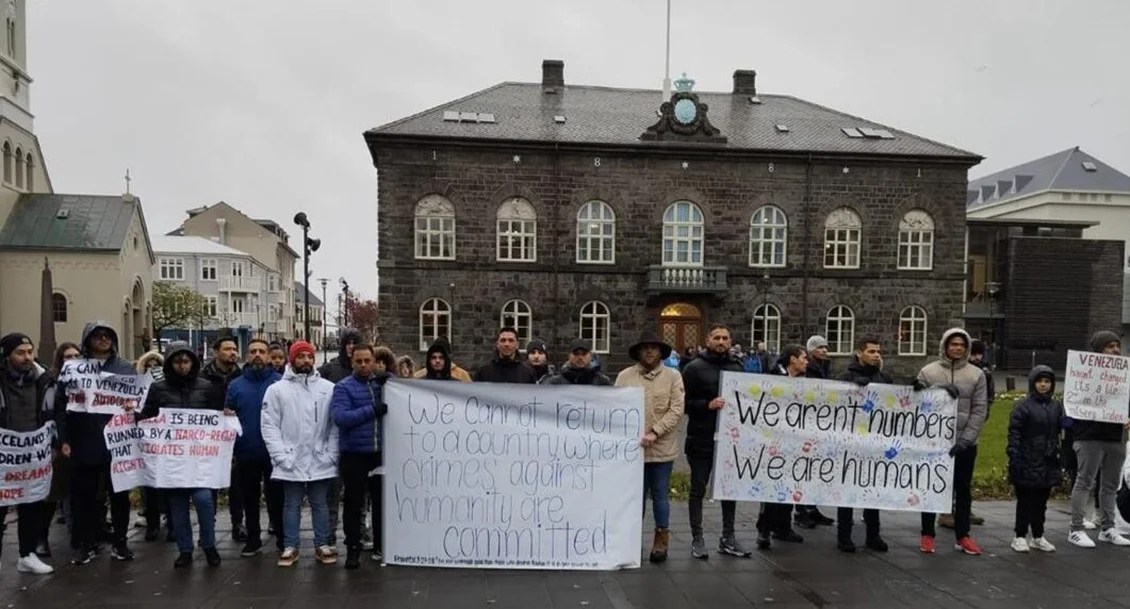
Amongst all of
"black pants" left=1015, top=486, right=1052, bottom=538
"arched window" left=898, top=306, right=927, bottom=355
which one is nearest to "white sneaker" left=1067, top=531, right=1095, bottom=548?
"black pants" left=1015, top=486, right=1052, bottom=538

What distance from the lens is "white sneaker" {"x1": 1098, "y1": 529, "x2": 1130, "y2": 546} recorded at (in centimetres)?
676

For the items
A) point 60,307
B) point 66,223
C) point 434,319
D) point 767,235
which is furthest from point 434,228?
point 66,223

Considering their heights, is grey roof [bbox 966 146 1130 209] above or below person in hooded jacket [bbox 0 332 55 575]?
above

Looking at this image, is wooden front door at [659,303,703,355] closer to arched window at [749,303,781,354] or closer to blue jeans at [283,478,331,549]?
arched window at [749,303,781,354]

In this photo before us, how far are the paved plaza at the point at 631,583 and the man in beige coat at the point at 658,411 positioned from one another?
418 mm

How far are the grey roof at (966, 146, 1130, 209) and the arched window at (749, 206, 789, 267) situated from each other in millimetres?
42099

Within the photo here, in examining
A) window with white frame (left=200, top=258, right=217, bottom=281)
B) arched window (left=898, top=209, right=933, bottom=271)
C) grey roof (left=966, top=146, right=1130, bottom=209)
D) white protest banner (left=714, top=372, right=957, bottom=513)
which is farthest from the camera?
window with white frame (left=200, top=258, right=217, bottom=281)

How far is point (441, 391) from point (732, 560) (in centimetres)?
296

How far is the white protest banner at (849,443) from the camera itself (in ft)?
21.1

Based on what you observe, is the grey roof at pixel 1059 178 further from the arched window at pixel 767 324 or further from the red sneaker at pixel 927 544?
the red sneaker at pixel 927 544

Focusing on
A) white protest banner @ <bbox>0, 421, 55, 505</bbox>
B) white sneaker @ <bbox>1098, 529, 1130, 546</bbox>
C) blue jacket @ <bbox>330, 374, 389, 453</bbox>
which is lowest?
white sneaker @ <bbox>1098, 529, 1130, 546</bbox>

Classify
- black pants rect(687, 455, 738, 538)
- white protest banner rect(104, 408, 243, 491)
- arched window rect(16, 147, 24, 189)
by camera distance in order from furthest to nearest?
arched window rect(16, 147, 24, 189)
black pants rect(687, 455, 738, 538)
white protest banner rect(104, 408, 243, 491)

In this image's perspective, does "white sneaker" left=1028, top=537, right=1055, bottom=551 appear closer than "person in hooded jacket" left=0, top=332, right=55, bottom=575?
No

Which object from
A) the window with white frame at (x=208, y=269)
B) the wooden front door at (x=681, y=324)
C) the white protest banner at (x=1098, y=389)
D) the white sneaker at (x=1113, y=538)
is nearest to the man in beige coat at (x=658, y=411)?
the white protest banner at (x=1098, y=389)
